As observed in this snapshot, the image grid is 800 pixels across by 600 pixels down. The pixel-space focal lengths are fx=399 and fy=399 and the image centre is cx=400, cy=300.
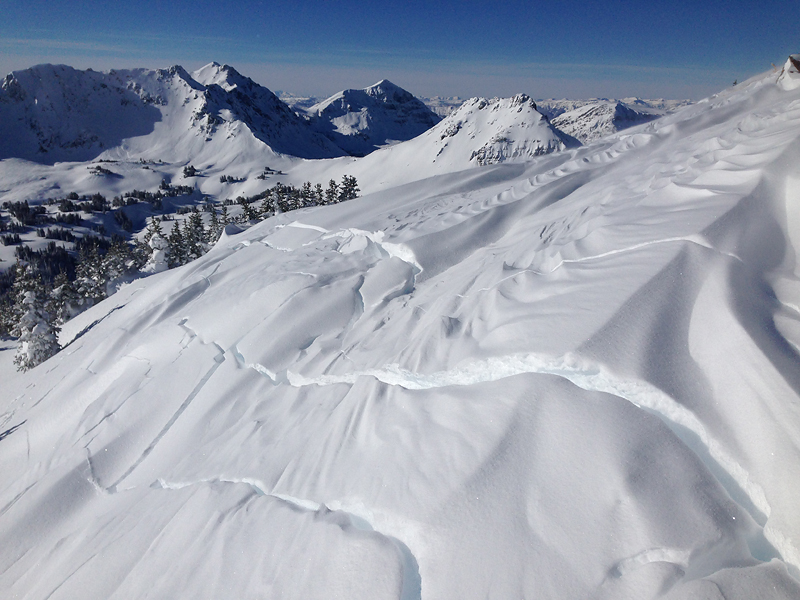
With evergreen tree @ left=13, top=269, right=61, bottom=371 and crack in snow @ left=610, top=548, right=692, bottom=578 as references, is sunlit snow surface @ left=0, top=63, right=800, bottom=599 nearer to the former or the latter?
crack in snow @ left=610, top=548, right=692, bottom=578

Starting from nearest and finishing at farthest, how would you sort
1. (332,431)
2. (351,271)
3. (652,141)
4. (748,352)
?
(748,352) → (332,431) → (351,271) → (652,141)

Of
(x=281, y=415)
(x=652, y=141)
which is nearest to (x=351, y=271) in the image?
(x=281, y=415)

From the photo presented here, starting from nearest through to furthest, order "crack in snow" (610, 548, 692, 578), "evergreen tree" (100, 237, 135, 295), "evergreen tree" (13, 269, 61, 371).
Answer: "crack in snow" (610, 548, 692, 578) < "evergreen tree" (13, 269, 61, 371) < "evergreen tree" (100, 237, 135, 295)

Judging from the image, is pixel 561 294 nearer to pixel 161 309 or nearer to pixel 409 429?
pixel 409 429

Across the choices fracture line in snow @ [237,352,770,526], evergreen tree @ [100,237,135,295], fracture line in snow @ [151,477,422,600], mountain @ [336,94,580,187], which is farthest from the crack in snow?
mountain @ [336,94,580,187]

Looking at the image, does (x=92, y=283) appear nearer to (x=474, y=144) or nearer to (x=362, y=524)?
(x=362, y=524)

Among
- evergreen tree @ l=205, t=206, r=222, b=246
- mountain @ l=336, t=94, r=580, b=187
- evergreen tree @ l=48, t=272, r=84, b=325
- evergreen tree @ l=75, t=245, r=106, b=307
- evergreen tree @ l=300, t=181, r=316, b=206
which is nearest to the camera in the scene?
evergreen tree @ l=48, t=272, r=84, b=325

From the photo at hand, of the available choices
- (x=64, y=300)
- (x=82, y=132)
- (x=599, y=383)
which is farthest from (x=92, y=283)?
(x=82, y=132)
